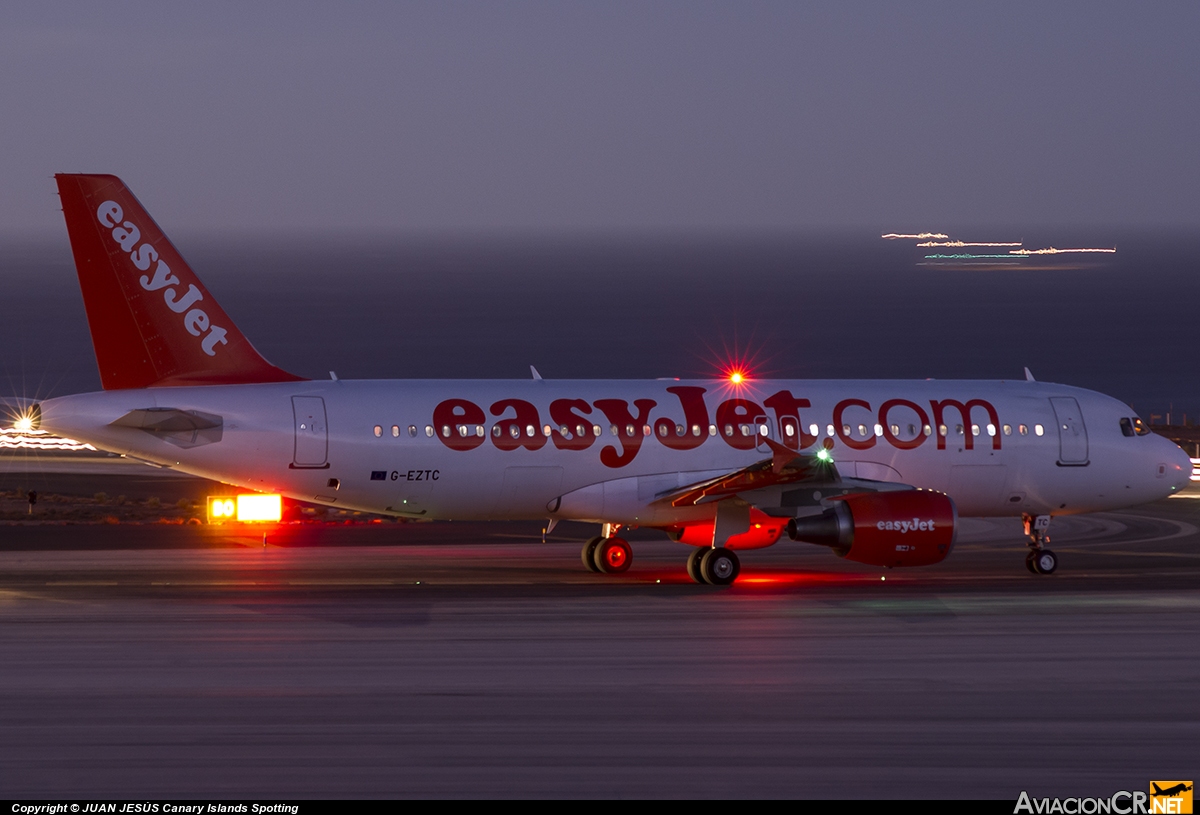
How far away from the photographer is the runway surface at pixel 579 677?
16.3 m

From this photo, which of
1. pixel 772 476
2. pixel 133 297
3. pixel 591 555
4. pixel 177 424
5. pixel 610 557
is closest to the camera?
pixel 177 424

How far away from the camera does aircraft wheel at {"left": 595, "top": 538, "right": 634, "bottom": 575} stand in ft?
103

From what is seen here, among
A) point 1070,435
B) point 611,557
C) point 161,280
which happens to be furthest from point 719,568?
point 161,280

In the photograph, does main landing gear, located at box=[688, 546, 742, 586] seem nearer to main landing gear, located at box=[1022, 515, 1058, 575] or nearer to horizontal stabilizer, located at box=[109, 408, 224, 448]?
main landing gear, located at box=[1022, 515, 1058, 575]

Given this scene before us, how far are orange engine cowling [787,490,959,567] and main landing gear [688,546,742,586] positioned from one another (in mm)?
1619

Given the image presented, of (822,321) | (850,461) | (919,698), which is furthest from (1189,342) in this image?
(919,698)

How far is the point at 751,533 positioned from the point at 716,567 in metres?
1.45

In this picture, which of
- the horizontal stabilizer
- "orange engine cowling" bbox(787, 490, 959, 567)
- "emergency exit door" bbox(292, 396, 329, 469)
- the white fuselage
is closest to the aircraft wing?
the white fuselage

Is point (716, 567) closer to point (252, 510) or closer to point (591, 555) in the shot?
point (591, 555)

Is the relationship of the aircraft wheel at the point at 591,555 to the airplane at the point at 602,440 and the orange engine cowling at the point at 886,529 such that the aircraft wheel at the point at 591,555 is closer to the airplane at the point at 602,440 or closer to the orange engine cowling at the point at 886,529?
the airplane at the point at 602,440

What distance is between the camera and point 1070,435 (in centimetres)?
3266

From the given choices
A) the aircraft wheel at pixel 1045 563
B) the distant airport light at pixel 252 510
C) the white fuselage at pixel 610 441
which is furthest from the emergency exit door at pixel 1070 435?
the distant airport light at pixel 252 510

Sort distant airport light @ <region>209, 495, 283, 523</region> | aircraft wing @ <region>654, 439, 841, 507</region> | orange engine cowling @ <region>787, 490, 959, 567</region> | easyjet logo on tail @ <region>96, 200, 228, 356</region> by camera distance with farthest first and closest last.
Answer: distant airport light @ <region>209, 495, 283, 523</region> → aircraft wing @ <region>654, 439, 841, 507</region> → easyjet logo on tail @ <region>96, 200, 228, 356</region> → orange engine cowling @ <region>787, 490, 959, 567</region>

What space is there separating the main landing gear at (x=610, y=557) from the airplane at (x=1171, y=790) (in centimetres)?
1626
